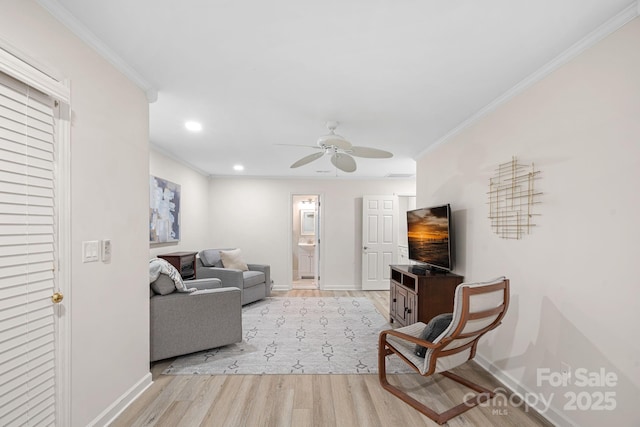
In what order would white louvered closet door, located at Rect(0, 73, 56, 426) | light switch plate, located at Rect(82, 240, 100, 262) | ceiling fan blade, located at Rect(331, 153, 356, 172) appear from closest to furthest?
white louvered closet door, located at Rect(0, 73, 56, 426)
light switch plate, located at Rect(82, 240, 100, 262)
ceiling fan blade, located at Rect(331, 153, 356, 172)

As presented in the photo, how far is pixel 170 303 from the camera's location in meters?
2.82

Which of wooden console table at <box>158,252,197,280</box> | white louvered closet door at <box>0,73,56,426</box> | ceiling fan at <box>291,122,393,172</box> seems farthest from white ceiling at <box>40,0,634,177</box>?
wooden console table at <box>158,252,197,280</box>

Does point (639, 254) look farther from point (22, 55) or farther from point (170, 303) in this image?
point (170, 303)

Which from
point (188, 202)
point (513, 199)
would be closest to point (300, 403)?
point (513, 199)

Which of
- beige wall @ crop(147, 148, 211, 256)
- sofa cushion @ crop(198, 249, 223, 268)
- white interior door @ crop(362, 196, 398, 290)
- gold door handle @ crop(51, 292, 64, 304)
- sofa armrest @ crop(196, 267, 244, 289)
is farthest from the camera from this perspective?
white interior door @ crop(362, 196, 398, 290)

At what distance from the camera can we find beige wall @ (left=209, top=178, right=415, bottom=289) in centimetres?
641

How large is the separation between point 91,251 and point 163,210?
257cm

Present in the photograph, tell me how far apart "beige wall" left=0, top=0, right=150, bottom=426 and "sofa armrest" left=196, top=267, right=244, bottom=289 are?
2.33 meters

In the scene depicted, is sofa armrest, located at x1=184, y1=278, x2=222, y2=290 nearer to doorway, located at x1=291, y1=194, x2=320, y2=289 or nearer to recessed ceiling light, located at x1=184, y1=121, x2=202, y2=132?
recessed ceiling light, located at x1=184, y1=121, x2=202, y2=132

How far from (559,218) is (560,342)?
2.67 ft

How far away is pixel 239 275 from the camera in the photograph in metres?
4.81

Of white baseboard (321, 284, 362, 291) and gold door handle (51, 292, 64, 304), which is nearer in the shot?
gold door handle (51, 292, 64, 304)

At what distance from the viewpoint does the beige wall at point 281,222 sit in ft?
21.0

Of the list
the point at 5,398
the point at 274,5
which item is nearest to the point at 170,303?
the point at 5,398
